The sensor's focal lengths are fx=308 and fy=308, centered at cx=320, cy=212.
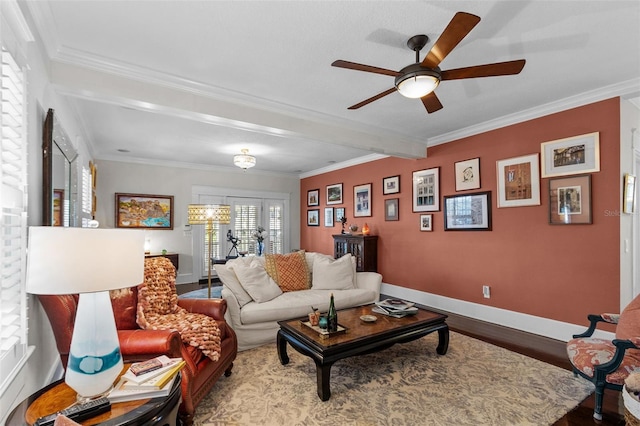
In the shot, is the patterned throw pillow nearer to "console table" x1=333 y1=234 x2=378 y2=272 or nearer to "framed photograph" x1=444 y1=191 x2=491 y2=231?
"console table" x1=333 y1=234 x2=378 y2=272

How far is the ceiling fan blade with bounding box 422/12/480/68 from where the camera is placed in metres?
1.53

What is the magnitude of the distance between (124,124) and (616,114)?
544cm

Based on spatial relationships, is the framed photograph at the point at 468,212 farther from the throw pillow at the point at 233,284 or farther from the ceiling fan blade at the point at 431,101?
the throw pillow at the point at 233,284

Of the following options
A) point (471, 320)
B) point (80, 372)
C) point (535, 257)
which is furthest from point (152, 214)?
point (535, 257)

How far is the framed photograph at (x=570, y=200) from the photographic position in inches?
123

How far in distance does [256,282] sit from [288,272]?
1.84 feet

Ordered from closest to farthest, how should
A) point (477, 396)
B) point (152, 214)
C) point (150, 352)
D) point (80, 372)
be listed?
point (80, 372), point (150, 352), point (477, 396), point (152, 214)

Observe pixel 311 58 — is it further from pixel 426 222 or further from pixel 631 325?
pixel 426 222

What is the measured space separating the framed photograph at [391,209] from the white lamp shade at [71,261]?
452cm

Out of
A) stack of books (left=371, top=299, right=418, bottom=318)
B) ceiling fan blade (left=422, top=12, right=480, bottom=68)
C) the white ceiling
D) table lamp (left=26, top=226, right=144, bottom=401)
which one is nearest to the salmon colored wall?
the white ceiling

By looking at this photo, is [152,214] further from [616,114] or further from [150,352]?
[616,114]

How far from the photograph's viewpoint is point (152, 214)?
5953 millimetres

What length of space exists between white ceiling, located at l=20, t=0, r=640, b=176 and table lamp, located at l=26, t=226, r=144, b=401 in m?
1.44

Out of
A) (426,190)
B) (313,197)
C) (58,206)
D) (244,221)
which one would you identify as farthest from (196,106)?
(313,197)
